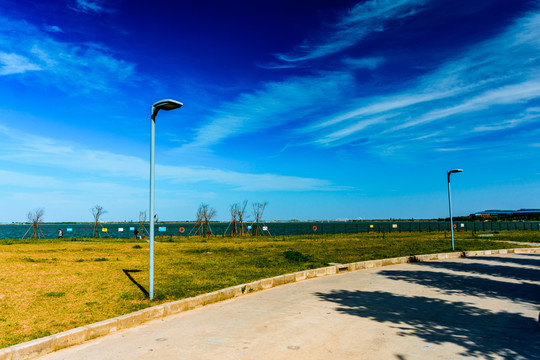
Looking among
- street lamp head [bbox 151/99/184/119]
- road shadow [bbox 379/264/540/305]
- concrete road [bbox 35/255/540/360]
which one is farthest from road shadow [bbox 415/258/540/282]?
street lamp head [bbox 151/99/184/119]

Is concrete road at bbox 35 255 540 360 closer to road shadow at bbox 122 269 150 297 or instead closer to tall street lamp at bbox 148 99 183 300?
tall street lamp at bbox 148 99 183 300

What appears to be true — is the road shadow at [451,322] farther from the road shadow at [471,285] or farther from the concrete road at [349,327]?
the road shadow at [471,285]

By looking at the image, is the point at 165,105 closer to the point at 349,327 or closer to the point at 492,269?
the point at 349,327

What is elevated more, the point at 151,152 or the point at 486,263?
the point at 151,152

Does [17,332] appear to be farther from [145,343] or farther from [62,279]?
[62,279]

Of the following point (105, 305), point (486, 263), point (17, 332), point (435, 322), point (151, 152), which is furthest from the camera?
point (486, 263)

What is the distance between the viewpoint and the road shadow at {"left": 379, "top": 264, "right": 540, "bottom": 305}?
9.84 metres

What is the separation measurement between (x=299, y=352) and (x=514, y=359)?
3147 mm

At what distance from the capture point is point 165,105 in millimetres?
8539

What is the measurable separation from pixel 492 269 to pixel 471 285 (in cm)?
485

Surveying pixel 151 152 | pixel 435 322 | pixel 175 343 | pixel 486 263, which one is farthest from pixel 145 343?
pixel 486 263

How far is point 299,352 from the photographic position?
5.43 metres

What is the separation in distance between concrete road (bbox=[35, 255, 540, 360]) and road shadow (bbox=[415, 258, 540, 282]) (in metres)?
2.22

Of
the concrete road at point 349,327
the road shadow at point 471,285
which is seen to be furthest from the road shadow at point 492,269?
the concrete road at point 349,327
